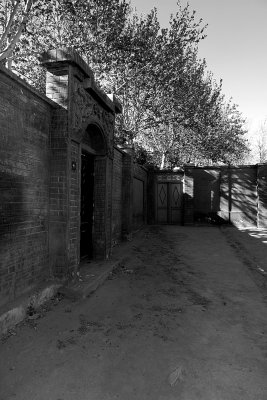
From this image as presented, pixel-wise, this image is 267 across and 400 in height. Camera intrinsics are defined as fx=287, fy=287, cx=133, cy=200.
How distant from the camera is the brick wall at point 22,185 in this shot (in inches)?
137

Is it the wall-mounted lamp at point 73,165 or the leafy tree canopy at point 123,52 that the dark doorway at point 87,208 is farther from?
the leafy tree canopy at point 123,52

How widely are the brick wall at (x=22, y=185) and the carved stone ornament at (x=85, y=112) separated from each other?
1.59 feet

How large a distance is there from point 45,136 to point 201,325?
355 centimetres

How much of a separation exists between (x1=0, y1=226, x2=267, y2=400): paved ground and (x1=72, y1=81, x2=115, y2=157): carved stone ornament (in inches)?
116

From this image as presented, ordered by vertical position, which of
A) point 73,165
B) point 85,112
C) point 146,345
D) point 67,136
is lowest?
point 146,345

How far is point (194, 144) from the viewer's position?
22.2 metres

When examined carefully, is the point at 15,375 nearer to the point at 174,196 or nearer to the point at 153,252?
the point at 153,252

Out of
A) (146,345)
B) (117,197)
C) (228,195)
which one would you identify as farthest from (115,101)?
(228,195)

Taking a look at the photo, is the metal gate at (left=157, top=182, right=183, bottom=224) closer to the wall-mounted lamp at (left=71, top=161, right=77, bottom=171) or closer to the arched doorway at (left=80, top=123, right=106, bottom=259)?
the arched doorway at (left=80, top=123, right=106, bottom=259)

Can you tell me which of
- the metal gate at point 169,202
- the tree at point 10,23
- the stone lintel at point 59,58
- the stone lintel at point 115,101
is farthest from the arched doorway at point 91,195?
the metal gate at point 169,202

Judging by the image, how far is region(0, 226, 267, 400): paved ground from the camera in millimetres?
2457

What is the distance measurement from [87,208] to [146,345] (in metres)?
3.96

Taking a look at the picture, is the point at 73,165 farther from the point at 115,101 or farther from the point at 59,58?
the point at 115,101

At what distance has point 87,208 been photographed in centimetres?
670
